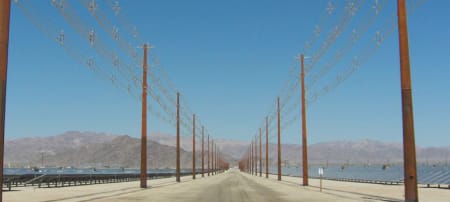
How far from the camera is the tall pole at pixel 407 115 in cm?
2856

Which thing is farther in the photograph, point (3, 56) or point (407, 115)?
point (407, 115)

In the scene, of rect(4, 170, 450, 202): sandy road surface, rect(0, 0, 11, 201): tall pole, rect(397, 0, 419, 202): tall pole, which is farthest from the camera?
rect(4, 170, 450, 202): sandy road surface

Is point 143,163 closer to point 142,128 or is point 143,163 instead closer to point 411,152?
point 142,128

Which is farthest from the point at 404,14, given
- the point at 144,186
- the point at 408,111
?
the point at 144,186

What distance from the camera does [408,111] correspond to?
29.2 m

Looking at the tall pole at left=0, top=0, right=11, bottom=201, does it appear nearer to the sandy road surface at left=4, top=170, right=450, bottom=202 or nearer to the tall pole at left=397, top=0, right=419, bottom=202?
the sandy road surface at left=4, top=170, right=450, bottom=202

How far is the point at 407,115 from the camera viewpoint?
29188 mm

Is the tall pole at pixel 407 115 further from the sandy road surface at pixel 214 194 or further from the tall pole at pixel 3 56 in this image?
the tall pole at pixel 3 56

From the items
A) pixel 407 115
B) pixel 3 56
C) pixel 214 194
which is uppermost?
pixel 3 56

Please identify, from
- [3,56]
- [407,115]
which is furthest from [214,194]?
[3,56]

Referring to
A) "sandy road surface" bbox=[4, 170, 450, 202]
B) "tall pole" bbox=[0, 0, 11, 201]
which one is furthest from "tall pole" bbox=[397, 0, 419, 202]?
"tall pole" bbox=[0, 0, 11, 201]

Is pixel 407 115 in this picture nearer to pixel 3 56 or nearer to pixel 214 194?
pixel 214 194

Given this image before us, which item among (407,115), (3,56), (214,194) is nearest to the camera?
(3,56)

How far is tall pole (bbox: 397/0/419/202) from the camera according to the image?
93.7 ft
